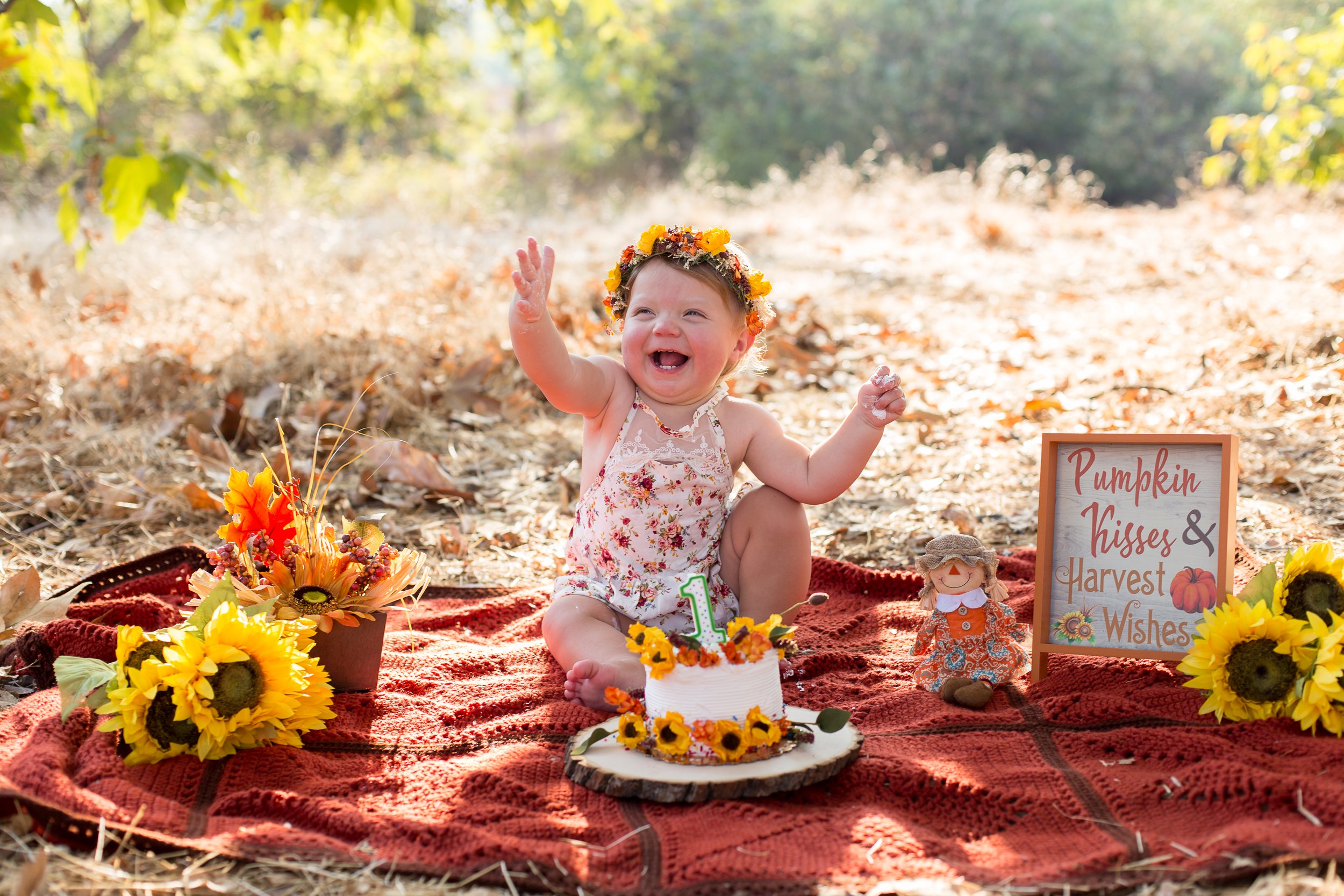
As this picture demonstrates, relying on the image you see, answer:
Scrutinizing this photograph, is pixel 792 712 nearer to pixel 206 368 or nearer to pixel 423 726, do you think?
pixel 423 726

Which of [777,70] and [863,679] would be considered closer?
[863,679]

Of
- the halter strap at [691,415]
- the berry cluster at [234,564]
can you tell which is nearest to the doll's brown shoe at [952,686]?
the halter strap at [691,415]

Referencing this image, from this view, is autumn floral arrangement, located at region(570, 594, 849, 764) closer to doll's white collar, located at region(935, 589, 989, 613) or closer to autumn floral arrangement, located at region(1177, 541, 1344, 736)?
doll's white collar, located at region(935, 589, 989, 613)

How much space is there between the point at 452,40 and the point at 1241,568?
16.7 metres

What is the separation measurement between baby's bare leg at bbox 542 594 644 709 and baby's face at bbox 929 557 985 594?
0.65 meters

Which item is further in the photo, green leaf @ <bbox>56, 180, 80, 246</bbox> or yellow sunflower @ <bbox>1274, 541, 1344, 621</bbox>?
green leaf @ <bbox>56, 180, 80, 246</bbox>

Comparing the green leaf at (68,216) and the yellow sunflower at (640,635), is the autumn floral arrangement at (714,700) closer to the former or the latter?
the yellow sunflower at (640,635)

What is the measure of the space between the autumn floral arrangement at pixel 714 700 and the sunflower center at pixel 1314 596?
894 millimetres

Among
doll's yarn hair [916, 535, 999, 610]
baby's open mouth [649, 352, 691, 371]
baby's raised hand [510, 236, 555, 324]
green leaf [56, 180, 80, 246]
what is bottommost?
doll's yarn hair [916, 535, 999, 610]

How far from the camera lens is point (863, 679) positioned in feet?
8.00

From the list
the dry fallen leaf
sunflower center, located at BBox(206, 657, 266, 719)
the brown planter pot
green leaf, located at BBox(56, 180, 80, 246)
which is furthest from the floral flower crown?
green leaf, located at BBox(56, 180, 80, 246)

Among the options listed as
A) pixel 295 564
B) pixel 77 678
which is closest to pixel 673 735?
pixel 295 564

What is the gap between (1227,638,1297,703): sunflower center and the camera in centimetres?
196

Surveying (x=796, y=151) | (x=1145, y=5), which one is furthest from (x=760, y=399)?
(x=1145, y=5)
